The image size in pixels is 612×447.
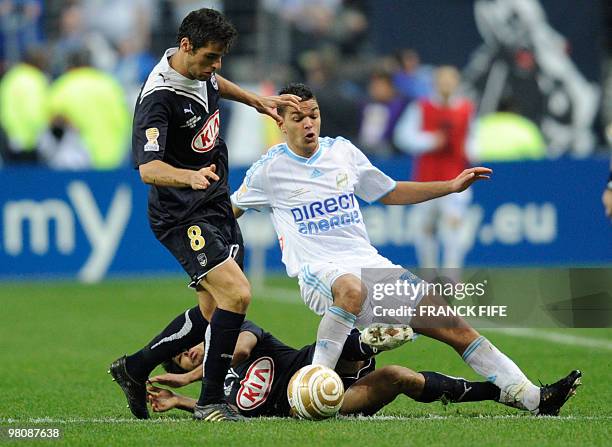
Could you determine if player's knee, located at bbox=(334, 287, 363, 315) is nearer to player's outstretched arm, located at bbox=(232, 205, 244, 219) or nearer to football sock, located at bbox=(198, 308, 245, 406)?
football sock, located at bbox=(198, 308, 245, 406)

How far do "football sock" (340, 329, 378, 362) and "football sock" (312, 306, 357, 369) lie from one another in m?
0.13

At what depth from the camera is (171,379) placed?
7383mm

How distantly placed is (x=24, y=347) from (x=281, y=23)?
12515 mm

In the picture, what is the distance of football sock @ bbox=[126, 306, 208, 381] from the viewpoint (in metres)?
7.33

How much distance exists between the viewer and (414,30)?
20.9m

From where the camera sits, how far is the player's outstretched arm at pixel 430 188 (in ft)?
23.8

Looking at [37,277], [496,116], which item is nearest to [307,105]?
[37,277]

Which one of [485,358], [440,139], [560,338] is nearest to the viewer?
[485,358]

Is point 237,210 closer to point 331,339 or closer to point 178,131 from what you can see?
point 178,131

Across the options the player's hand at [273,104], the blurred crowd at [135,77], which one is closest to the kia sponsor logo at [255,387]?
the player's hand at [273,104]

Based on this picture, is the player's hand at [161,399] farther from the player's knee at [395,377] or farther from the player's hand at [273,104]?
the player's hand at [273,104]

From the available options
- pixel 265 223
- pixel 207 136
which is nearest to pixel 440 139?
pixel 265 223

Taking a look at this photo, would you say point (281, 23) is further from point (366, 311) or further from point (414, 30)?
point (366, 311)

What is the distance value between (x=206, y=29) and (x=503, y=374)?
2.41 m
